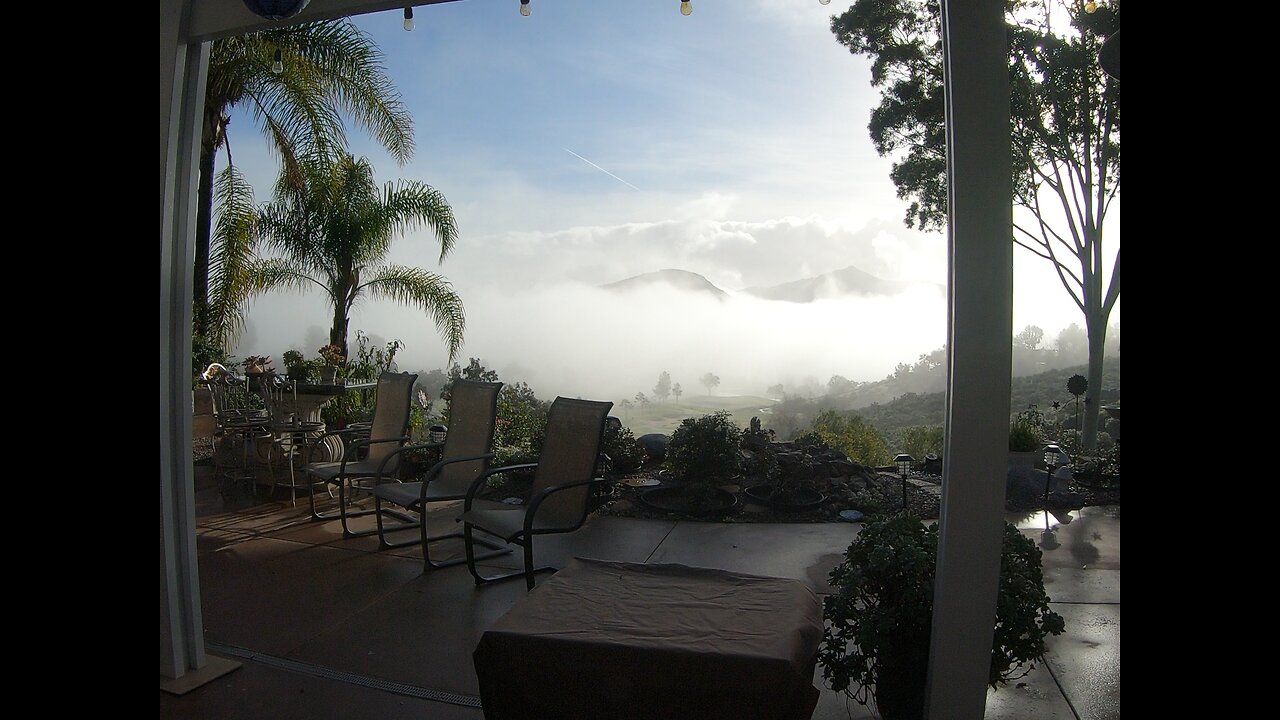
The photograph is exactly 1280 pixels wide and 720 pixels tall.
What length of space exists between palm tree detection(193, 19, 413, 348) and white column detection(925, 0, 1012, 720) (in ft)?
27.2

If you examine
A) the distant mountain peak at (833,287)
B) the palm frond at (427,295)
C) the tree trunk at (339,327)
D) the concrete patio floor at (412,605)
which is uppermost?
the distant mountain peak at (833,287)

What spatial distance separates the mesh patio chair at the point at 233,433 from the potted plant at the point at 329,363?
56cm

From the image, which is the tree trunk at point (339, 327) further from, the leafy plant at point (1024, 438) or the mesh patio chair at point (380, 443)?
the leafy plant at point (1024, 438)

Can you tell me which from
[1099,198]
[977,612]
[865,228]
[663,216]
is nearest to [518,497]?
[977,612]

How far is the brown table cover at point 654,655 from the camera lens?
2082 millimetres

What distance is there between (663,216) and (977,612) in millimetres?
9267

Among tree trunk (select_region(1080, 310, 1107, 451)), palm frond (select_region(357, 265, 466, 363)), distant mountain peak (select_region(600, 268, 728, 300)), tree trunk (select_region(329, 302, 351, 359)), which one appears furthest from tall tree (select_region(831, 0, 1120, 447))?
tree trunk (select_region(329, 302, 351, 359))

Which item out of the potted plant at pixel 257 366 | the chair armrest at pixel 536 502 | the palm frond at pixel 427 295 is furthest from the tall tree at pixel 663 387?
the chair armrest at pixel 536 502

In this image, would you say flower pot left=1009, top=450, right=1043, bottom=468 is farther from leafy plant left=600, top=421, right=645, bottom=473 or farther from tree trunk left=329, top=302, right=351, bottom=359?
tree trunk left=329, top=302, right=351, bottom=359

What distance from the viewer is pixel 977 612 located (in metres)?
2.23

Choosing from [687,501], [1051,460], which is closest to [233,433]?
[687,501]
